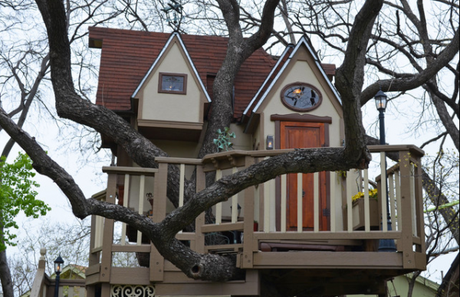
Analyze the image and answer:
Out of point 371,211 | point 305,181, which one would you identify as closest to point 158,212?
point 305,181

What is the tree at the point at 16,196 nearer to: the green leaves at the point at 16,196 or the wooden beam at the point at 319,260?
the green leaves at the point at 16,196

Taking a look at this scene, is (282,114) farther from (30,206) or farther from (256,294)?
(30,206)

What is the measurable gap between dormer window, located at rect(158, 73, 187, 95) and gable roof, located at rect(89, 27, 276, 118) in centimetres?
56

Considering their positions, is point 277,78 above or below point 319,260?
above

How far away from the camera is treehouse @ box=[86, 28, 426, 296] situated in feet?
26.5

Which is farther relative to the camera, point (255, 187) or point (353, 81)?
point (255, 187)

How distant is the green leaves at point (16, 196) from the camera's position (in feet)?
53.4

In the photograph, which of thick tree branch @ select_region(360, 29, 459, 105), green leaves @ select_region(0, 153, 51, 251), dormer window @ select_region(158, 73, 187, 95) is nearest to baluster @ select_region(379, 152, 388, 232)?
dormer window @ select_region(158, 73, 187, 95)

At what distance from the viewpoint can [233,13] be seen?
512 inches

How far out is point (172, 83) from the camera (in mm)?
11031

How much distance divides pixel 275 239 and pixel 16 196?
10442 mm

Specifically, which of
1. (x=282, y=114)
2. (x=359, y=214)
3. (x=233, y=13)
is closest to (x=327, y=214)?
(x=359, y=214)

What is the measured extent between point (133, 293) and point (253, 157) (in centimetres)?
244

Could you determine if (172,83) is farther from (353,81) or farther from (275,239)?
(353,81)
